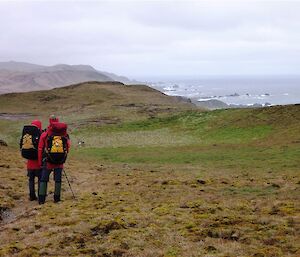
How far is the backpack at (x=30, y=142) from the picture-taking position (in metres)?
17.7

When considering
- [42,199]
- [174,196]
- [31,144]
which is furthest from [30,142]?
[174,196]

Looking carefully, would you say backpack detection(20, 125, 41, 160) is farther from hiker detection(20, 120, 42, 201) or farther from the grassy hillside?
the grassy hillside

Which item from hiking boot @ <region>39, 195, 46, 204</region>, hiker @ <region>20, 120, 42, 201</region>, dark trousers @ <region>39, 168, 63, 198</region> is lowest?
hiking boot @ <region>39, 195, 46, 204</region>

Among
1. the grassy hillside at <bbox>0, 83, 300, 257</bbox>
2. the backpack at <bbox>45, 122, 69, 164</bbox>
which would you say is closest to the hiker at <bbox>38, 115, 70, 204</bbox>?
the backpack at <bbox>45, 122, 69, 164</bbox>

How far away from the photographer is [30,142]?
17.7 m

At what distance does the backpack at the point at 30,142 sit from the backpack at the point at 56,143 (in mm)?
1182

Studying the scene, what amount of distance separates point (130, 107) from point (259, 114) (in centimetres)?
2995

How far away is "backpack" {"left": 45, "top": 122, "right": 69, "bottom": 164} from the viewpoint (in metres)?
16.6

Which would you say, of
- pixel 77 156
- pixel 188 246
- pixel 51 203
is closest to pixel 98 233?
pixel 188 246

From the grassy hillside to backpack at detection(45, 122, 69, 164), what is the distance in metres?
2.03

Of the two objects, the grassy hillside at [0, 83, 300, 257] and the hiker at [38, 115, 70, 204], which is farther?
the hiker at [38, 115, 70, 204]

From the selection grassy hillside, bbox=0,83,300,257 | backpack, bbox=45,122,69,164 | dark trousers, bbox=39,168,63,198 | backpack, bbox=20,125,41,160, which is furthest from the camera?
backpack, bbox=20,125,41,160

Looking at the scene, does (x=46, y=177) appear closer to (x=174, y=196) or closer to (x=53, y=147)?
(x=53, y=147)

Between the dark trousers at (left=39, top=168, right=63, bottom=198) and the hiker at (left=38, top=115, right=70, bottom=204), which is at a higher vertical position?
the hiker at (left=38, top=115, right=70, bottom=204)
